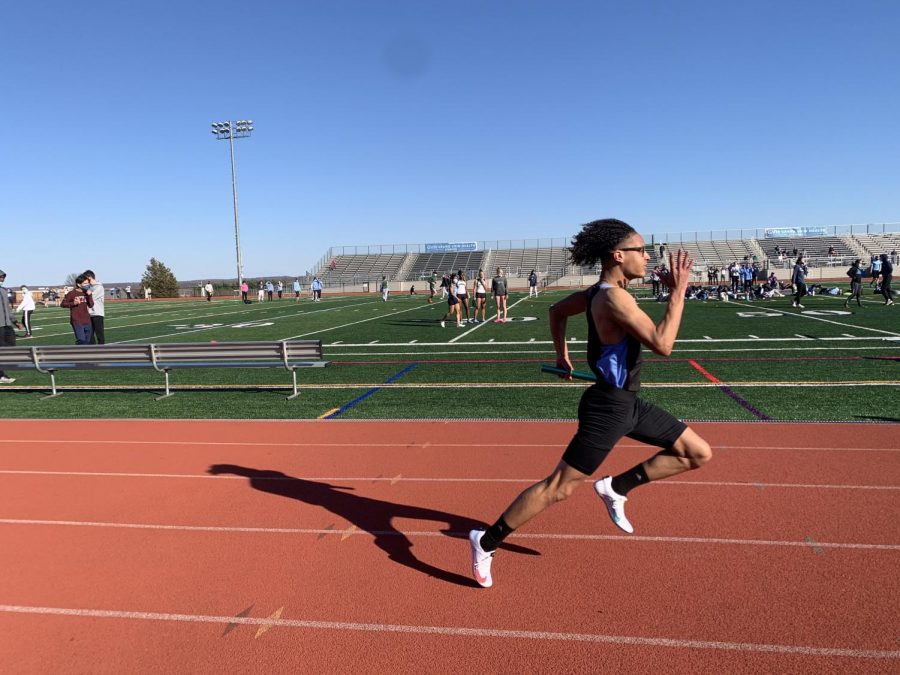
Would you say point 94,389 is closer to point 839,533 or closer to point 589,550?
point 589,550

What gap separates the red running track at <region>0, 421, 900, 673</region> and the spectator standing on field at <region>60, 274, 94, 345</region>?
7.37 meters

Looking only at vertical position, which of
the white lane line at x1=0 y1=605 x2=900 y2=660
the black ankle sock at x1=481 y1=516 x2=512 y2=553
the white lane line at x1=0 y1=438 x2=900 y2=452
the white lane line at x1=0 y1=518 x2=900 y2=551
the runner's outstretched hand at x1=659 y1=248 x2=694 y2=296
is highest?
the runner's outstretched hand at x1=659 y1=248 x2=694 y2=296

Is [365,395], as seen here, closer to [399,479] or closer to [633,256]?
[399,479]

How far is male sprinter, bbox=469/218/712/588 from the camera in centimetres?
313

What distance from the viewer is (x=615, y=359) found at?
3307mm

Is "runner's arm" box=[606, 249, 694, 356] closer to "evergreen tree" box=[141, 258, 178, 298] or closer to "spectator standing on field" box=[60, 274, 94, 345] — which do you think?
"spectator standing on field" box=[60, 274, 94, 345]

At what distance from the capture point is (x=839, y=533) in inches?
165

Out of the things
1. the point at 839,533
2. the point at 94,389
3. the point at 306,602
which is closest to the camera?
the point at 306,602

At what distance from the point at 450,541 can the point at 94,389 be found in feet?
29.5

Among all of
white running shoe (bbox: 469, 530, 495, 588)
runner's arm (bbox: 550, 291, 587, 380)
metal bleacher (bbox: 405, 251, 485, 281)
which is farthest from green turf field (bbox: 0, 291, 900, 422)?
metal bleacher (bbox: 405, 251, 485, 281)

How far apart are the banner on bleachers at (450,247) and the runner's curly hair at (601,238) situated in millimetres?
Answer: 80562

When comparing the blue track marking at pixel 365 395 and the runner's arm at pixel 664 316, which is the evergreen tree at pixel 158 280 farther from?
the runner's arm at pixel 664 316

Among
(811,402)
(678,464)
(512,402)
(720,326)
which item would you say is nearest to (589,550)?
(678,464)

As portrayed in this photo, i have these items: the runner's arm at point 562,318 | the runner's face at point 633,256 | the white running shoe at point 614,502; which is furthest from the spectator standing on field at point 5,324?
the runner's face at point 633,256
